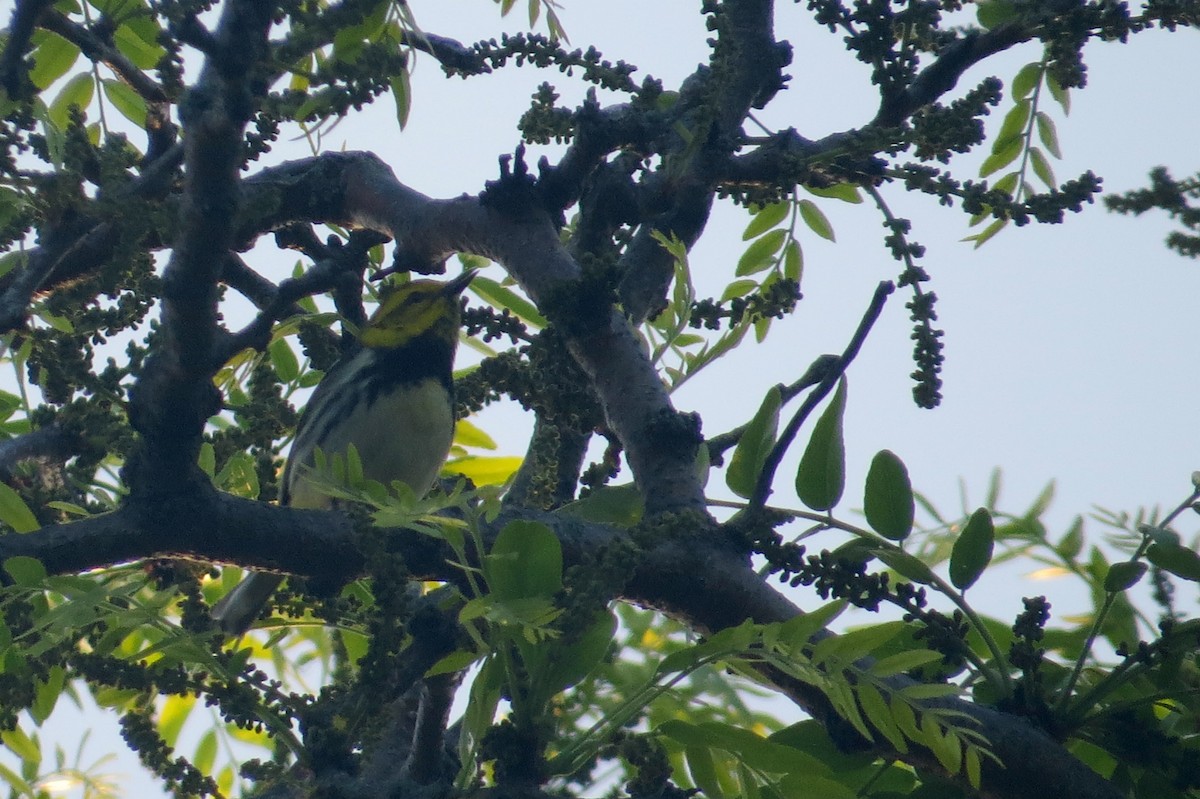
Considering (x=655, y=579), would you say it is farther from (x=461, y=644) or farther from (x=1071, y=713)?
(x=1071, y=713)

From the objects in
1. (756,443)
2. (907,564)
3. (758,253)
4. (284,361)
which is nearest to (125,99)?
(284,361)

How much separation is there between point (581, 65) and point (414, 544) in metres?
0.82

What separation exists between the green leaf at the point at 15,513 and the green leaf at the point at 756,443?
3.05 ft

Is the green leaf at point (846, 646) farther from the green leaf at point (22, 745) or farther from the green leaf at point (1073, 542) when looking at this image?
the green leaf at point (22, 745)

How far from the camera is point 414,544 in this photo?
63.9 inches

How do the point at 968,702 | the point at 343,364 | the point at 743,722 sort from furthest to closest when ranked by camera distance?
the point at 343,364 < the point at 743,722 < the point at 968,702

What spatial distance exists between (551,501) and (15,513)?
886 mm

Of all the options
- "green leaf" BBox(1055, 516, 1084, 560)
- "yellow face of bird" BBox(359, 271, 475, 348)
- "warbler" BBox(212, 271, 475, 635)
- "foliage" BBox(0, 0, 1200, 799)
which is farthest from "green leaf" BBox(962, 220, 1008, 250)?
"yellow face of bird" BBox(359, 271, 475, 348)

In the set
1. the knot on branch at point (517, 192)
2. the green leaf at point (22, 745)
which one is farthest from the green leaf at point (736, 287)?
the green leaf at point (22, 745)

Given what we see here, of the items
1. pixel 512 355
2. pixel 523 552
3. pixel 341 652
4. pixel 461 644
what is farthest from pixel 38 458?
pixel 523 552

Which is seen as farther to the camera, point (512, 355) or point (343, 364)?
point (343, 364)

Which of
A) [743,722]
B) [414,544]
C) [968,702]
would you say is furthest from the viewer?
[743,722]

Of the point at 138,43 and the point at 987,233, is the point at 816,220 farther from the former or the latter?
the point at 138,43

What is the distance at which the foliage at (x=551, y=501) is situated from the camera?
1.30m
